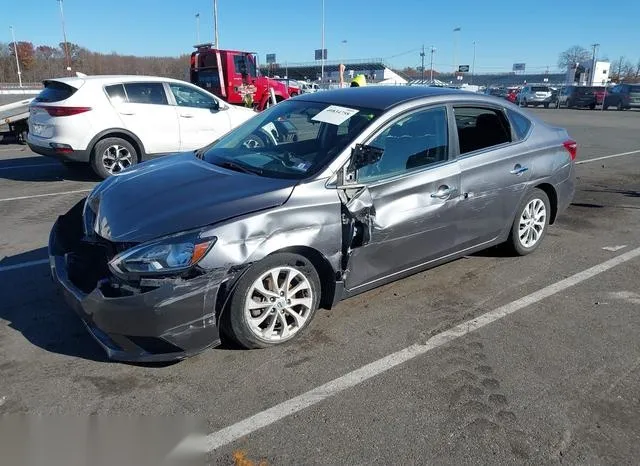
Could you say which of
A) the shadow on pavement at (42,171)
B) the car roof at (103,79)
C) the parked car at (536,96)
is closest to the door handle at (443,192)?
the car roof at (103,79)

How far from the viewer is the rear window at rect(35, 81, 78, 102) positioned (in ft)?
27.9

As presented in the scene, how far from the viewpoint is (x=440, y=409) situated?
9.25ft

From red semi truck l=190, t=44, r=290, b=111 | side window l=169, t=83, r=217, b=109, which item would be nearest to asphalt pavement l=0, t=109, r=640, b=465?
side window l=169, t=83, r=217, b=109

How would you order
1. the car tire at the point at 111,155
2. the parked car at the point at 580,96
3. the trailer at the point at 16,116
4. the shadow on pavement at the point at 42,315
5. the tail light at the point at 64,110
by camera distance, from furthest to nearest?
the parked car at the point at 580,96 < the trailer at the point at 16,116 < the car tire at the point at 111,155 < the tail light at the point at 64,110 < the shadow on pavement at the point at 42,315

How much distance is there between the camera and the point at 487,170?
4.43 m

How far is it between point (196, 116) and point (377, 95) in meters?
6.06

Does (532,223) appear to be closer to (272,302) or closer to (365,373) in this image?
(365,373)

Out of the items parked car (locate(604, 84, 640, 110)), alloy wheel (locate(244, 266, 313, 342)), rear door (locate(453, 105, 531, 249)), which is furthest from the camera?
parked car (locate(604, 84, 640, 110))

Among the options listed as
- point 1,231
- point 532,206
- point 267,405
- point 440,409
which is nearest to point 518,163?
point 532,206

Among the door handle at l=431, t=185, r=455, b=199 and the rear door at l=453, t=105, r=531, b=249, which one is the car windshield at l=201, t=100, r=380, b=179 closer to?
the door handle at l=431, t=185, r=455, b=199

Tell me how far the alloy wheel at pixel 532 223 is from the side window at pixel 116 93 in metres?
6.92

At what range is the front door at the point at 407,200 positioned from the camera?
366 centimetres

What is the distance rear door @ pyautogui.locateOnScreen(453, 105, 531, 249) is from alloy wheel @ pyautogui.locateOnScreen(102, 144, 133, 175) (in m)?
6.22

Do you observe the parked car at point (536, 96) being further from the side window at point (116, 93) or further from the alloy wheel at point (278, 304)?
the alloy wheel at point (278, 304)
